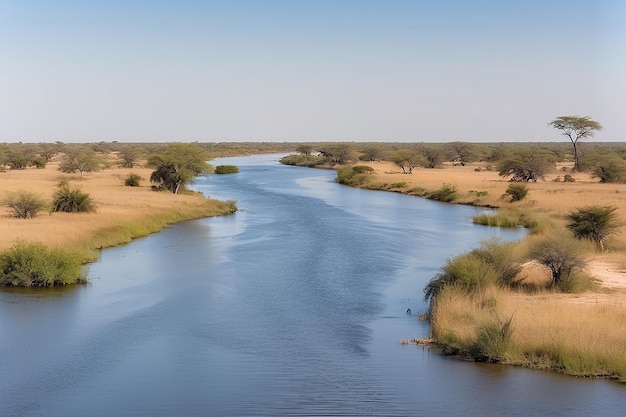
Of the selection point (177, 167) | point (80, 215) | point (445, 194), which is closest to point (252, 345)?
point (80, 215)

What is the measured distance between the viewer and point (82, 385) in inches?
548

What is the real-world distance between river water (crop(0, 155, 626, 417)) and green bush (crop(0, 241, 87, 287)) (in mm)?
747

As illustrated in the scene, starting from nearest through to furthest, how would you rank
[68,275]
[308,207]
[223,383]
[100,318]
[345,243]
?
1. [223,383]
2. [100,318]
3. [68,275]
4. [345,243]
5. [308,207]

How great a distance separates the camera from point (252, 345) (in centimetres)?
1661

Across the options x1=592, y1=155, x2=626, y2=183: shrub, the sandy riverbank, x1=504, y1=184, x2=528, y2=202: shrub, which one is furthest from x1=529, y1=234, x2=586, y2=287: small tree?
x1=592, y1=155, x2=626, y2=183: shrub

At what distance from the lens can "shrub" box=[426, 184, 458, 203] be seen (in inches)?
2163

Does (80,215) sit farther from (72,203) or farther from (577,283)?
(577,283)

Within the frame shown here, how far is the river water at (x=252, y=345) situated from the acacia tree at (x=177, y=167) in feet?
70.3

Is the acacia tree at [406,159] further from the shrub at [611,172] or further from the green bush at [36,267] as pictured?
the green bush at [36,267]

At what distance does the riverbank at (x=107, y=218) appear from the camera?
29125mm

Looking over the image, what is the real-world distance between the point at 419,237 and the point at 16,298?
64.7ft

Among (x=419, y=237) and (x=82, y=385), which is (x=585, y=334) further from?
(x=419, y=237)

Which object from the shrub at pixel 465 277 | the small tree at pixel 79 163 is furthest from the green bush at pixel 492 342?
the small tree at pixel 79 163

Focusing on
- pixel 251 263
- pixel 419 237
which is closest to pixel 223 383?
pixel 251 263
